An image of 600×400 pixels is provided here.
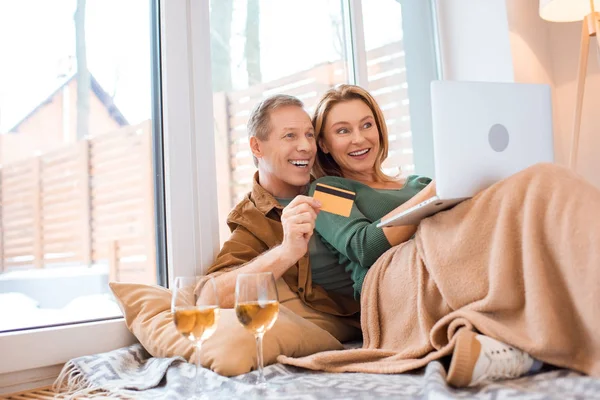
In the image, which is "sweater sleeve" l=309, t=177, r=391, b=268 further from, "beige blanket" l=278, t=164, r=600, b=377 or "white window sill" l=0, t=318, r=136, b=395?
"white window sill" l=0, t=318, r=136, b=395

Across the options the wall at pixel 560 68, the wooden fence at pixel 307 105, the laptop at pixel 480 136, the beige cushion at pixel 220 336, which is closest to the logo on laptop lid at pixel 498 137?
the laptop at pixel 480 136

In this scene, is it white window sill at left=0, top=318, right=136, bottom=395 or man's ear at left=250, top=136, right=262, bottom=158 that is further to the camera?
man's ear at left=250, top=136, right=262, bottom=158

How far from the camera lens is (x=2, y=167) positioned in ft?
4.91

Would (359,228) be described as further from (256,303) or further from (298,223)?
(256,303)

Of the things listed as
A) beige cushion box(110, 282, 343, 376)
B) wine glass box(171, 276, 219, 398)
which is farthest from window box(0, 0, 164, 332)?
wine glass box(171, 276, 219, 398)

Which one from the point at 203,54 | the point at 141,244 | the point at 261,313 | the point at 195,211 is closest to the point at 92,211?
the point at 141,244

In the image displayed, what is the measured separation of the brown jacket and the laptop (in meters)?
0.46

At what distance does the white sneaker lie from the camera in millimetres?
974

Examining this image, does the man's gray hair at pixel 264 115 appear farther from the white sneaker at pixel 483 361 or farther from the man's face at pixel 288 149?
the white sneaker at pixel 483 361

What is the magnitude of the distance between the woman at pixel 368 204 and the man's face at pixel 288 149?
0.32 ft

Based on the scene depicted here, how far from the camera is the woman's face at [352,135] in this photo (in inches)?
73.4

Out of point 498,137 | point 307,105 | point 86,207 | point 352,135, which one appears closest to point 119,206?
point 86,207

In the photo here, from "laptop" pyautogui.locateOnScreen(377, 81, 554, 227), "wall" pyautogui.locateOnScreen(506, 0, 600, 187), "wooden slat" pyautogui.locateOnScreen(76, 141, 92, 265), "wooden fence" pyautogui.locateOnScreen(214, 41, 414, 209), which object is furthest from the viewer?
Answer: "wall" pyautogui.locateOnScreen(506, 0, 600, 187)

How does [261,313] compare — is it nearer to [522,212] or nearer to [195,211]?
[522,212]
